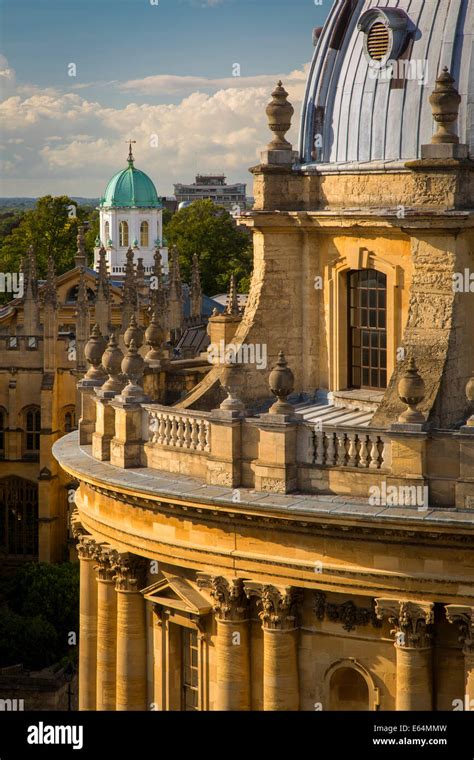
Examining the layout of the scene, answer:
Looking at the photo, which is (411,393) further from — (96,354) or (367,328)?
(96,354)

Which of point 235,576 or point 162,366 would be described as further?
point 162,366

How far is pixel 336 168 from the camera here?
3725 centimetres

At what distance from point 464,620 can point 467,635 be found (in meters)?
0.33

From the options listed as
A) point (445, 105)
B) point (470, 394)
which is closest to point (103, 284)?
point (445, 105)

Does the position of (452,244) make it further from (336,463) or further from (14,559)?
(14,559)

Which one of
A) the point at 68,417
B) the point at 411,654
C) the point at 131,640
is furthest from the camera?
the point at 68,417

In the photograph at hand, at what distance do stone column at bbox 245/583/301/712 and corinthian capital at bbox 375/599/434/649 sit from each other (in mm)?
1870

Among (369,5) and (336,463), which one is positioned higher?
(369,5)

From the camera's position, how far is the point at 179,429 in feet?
117

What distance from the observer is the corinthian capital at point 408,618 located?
32469 millimetres

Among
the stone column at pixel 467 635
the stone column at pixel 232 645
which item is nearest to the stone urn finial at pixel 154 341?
the stone column at pixel 232 645
